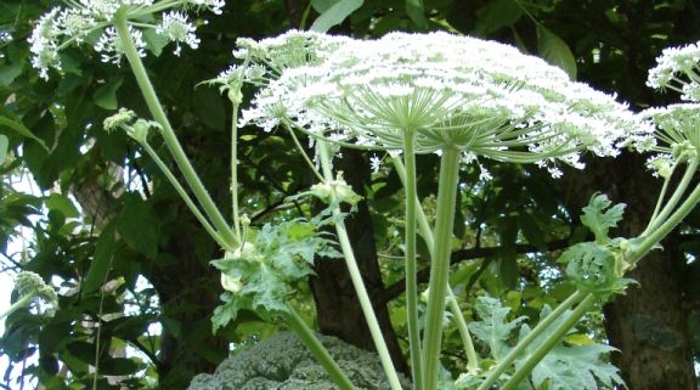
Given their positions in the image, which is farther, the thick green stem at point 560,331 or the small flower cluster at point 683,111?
the small flower cluster at point 683,111

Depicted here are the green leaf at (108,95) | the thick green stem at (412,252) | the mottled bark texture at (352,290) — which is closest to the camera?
the thick green stem at (412,252)

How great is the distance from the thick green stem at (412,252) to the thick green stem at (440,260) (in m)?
0.02

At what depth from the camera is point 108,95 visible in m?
2.85

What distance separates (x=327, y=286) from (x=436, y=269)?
1.95 m

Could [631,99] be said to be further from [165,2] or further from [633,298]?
[165,2]

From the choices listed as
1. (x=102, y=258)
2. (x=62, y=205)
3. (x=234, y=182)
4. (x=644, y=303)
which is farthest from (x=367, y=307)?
(x=62, y=205)

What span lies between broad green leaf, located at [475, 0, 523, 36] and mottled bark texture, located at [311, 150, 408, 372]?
0.82m

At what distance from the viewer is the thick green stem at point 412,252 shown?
1.51 meters

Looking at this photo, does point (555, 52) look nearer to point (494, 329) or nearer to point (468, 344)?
point (494, 329)

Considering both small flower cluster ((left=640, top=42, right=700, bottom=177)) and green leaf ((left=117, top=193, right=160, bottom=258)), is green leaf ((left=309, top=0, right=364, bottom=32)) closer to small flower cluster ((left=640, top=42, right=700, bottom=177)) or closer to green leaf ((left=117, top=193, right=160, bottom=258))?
small flower cluster ((left=640, top=42, right=700, bottom=177))

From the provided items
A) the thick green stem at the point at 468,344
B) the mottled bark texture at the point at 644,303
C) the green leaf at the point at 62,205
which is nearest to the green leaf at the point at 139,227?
the green leaf at the point at 62,205

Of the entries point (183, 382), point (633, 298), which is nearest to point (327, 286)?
point (183, 382)

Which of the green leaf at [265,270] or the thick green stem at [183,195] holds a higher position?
the thick green stem at [183,195]

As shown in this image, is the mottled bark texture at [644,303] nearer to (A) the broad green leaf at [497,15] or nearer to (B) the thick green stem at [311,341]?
(A) the broad green leaf at [497,15]
